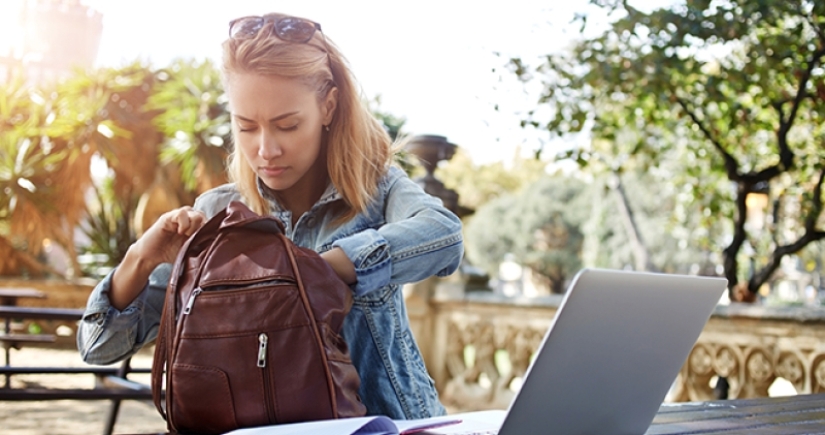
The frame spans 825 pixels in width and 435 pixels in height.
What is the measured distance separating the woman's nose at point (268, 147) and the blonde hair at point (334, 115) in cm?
12

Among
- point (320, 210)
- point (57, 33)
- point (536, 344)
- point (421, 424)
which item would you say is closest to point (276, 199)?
point (320, 210)

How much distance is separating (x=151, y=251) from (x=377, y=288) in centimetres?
40

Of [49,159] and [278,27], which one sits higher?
[278,27]

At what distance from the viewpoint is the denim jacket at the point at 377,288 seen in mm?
1467

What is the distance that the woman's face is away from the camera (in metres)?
1.55

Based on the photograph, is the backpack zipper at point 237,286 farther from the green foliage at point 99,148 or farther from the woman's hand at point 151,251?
the green foliage at point 99,148

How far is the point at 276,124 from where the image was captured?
1.57 meters

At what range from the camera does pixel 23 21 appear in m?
46.4

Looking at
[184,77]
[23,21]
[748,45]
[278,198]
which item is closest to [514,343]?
[748,45]

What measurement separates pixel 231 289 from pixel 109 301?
1.33ft

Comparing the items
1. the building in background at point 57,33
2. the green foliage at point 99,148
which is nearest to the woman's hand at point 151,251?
the green foliage at point 99,148

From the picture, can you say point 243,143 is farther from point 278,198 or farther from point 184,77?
point 184,77

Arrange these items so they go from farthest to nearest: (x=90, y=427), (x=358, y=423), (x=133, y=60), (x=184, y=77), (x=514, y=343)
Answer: (x=133, y=60), (x=184, y=77), (x=514, y=343), (x=90, y=427), (x=358, y=423)

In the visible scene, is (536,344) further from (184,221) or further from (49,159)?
(49,159)
